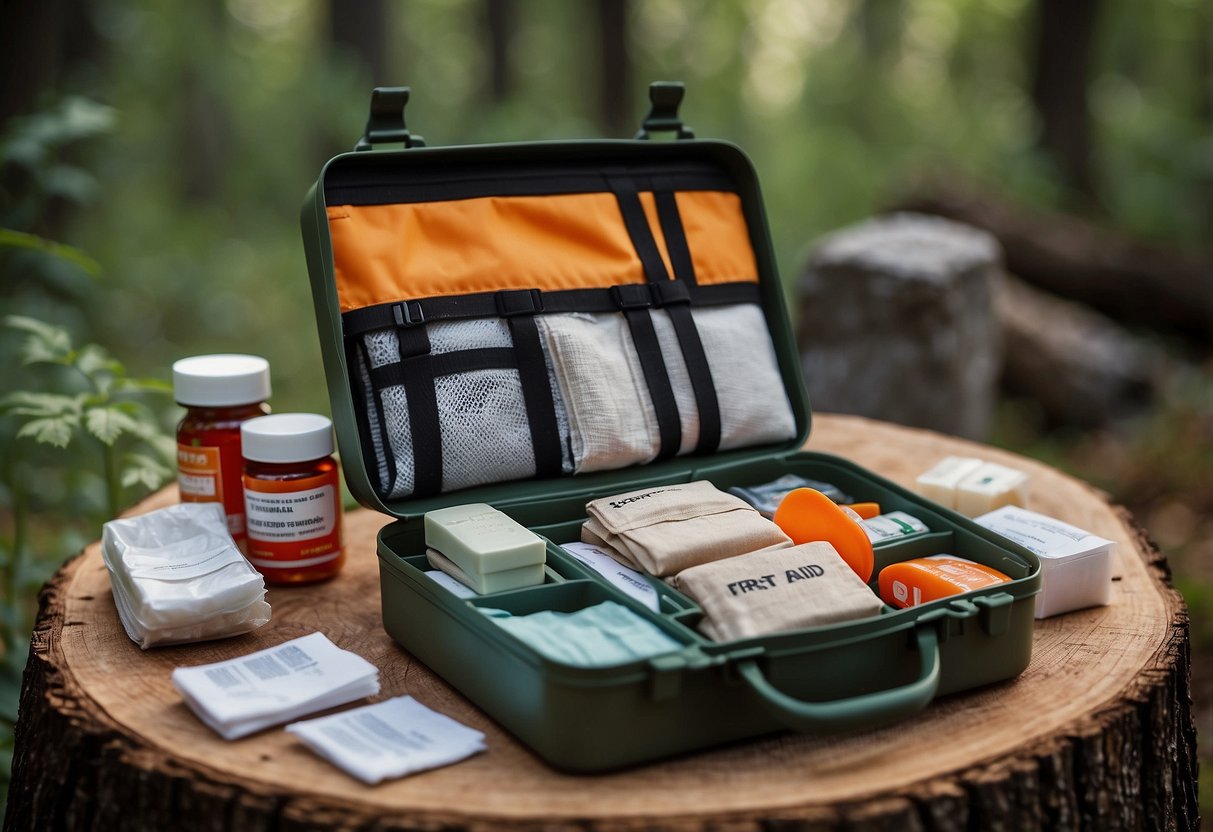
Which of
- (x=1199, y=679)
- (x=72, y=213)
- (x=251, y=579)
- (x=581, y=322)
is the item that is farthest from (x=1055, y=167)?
(x=251, y=579)

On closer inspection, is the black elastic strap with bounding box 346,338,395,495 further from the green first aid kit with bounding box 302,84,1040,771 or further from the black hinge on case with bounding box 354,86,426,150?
the black hinge on case with bounding box 354,86,426,150

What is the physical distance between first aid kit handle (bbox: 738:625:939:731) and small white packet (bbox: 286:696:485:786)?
1.55ft

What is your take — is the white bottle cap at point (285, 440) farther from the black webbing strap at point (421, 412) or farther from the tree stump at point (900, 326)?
the tree stump at point (900, 326)

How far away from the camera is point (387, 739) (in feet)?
5.98

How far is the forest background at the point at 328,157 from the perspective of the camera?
371cm

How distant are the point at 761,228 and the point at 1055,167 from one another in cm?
965

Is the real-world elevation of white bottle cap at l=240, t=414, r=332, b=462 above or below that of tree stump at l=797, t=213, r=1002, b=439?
above

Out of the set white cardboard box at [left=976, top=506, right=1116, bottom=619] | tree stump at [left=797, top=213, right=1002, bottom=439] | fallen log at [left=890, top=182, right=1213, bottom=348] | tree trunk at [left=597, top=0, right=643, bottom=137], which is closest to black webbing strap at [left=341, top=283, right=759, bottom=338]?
white cardboard box at [left=976, top=506, right=1116, bottom=619]

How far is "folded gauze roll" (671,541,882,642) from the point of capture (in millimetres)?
1881

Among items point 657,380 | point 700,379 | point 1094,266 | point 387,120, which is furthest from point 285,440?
point 1094,266

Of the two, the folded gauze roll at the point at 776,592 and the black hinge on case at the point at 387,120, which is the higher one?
the black hinge on case at the point at 387,120

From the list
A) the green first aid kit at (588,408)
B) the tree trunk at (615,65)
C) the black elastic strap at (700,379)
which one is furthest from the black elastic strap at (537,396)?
the tree trunk at (615,65)

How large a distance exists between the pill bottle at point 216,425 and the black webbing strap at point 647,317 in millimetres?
889

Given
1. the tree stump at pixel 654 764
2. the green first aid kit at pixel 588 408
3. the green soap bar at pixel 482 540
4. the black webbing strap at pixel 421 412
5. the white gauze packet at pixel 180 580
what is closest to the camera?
the tree stump at pixel 654 764
